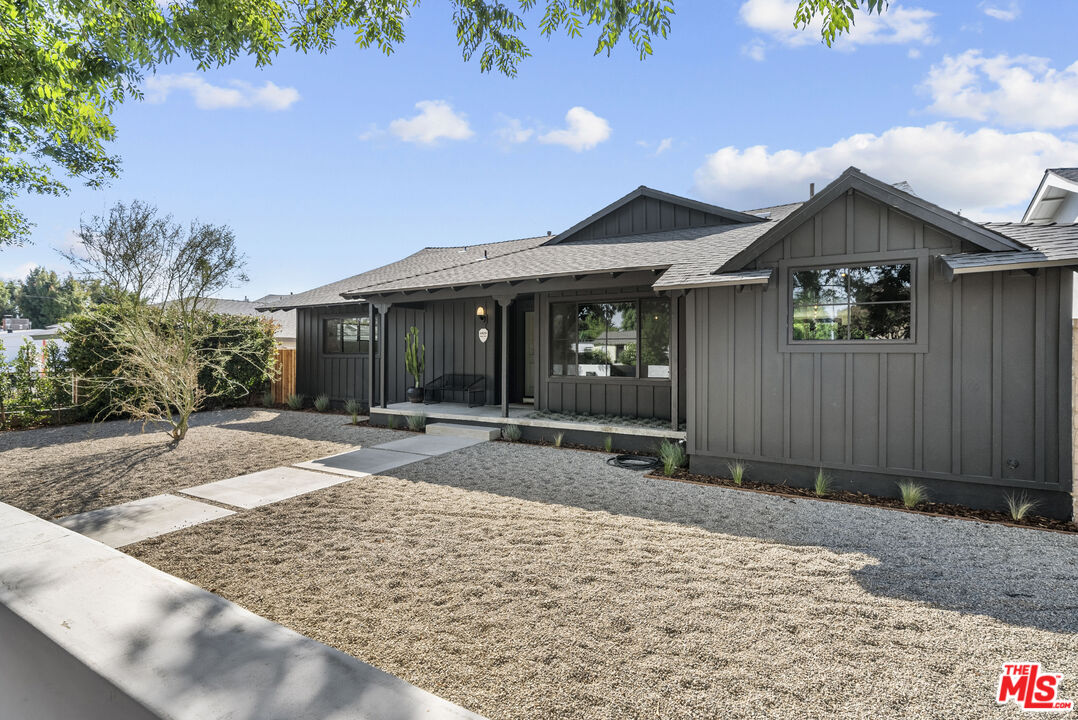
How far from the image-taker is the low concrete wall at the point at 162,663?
195 cm

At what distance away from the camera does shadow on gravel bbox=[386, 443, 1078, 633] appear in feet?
10.0

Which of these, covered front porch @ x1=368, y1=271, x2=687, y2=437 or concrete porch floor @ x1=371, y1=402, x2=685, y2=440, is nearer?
concrete porch floor @ x1=371, y1=402, x2=685, y2=440

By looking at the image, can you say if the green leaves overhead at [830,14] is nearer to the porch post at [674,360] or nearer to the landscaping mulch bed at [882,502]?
the porch post at [674,360]

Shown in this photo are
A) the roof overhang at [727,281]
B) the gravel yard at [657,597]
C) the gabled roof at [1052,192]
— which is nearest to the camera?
the gravel yard at [657,597]

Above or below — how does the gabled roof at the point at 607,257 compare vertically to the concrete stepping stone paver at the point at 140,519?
above

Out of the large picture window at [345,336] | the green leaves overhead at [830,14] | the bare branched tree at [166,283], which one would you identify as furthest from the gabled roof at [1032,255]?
the large picture window at [345,336]

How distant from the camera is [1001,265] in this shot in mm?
4328

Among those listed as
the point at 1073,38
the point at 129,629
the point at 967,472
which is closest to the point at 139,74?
the point at 129,629

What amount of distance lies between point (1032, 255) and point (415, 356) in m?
9.57

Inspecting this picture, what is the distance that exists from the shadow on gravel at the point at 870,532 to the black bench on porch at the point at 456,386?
3369 mm

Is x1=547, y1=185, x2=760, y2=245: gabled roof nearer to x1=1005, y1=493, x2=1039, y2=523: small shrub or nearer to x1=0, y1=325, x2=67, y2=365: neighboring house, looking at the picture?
x1=1005, y1=493, x2=1039, y2=523: small shrub

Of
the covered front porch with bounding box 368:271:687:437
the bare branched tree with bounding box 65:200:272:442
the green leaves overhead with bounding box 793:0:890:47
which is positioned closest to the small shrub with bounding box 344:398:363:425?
the covered front porch with bounding box 368:271:687:437

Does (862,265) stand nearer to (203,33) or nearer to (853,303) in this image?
(853,303)

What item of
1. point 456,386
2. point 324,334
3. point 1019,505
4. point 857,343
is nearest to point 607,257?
point 857,343
